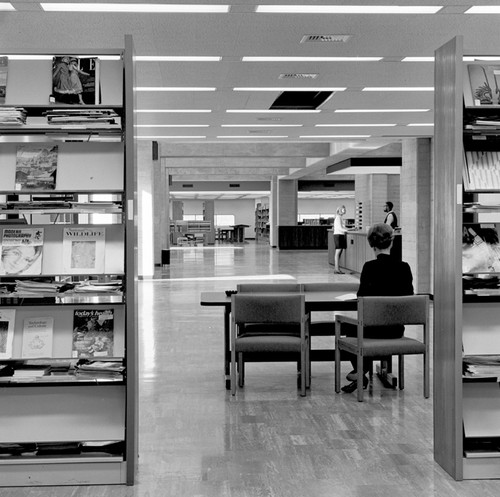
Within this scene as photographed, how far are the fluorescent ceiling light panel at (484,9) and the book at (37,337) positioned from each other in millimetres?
3704

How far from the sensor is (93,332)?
4.21 metres

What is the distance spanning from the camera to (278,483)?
4074 millimetres

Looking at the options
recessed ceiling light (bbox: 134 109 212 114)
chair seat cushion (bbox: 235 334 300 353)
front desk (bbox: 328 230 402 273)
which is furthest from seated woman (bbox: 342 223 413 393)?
front desk (bbox: 328 230 402 273)

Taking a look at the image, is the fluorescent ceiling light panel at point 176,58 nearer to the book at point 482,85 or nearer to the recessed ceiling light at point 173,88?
the recessed ceiling light at point 173,88

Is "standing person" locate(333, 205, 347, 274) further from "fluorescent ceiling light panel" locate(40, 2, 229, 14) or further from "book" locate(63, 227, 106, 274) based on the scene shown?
"book" locate(63, 227, 106, 274)

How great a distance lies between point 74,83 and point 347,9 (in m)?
2.35

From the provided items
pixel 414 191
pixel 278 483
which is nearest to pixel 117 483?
pixel 278 483

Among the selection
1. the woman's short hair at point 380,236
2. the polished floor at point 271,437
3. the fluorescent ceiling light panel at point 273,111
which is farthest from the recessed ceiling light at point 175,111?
the woman's short hair at point 380,236

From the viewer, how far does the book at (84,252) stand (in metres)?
4.17

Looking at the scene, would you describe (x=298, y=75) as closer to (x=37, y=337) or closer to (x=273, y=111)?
(x=273, y=111)

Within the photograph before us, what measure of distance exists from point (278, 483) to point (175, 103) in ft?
20.9

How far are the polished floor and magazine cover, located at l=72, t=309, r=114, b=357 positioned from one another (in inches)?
28.4

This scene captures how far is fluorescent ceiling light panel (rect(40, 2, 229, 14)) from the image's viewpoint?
17.5ft

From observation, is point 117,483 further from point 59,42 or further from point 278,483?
point 59,42
